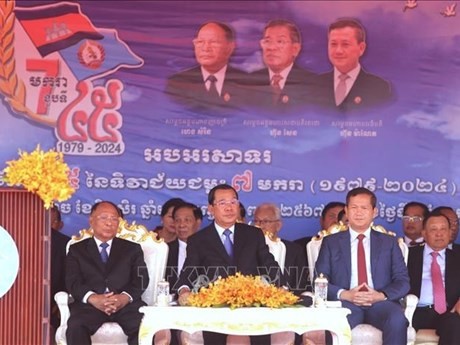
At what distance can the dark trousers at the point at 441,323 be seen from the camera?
7.76 meters

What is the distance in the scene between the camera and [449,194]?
9781mm

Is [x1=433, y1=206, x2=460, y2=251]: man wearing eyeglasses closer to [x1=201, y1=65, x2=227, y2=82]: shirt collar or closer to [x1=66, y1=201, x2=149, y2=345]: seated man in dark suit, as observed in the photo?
A: [x1=201, y1=65, x2=227, y2=82]: shirt collar

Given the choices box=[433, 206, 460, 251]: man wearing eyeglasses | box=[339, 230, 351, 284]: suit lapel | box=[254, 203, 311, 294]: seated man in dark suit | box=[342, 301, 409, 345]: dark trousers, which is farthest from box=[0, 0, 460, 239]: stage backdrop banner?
box=[342, 301, 409, 345]: dark trousers

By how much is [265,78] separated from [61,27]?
1731 mm

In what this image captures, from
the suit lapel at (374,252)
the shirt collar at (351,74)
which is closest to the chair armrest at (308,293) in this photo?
the suit lapel at (374,252)

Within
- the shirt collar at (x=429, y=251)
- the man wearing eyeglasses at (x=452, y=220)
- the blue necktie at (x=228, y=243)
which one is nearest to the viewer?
the blue necktie at (x=228, y=243)

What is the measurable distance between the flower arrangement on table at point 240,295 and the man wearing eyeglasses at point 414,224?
273 cm

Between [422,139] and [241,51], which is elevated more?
[241,51]

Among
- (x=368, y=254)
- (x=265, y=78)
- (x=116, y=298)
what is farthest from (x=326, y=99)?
(x=116, y=298)

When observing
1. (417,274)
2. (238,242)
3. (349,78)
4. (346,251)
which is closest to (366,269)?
(346,251)

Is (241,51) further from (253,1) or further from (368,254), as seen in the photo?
(368,254)

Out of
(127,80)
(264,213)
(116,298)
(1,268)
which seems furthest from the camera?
(127,80)

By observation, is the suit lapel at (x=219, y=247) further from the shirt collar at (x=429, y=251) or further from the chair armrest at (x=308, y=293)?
the shirt collar at (x=429, y=251)

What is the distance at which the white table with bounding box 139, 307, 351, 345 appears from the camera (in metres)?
6.80
